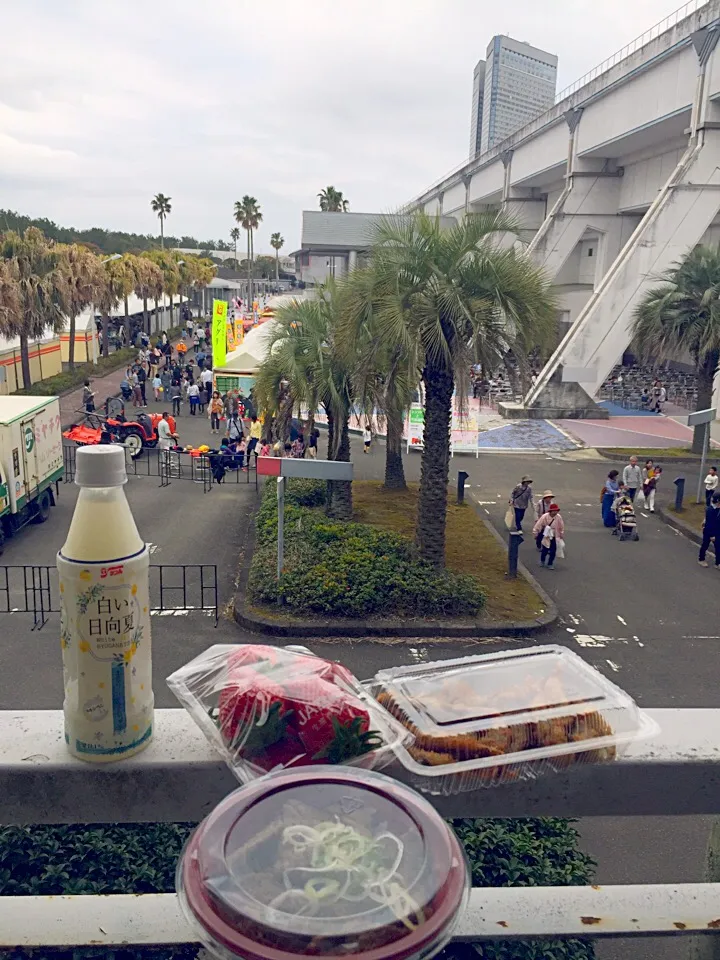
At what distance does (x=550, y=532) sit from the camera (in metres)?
13.7

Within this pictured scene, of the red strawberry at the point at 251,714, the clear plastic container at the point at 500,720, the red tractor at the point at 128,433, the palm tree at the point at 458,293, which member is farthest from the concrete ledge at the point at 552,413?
the red strawberry at the point at 251,714

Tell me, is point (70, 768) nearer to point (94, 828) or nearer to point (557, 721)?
point (557, 721)

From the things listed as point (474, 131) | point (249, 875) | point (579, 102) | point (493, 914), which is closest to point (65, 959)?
point (493, 914)

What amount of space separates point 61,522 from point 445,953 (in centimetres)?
1369

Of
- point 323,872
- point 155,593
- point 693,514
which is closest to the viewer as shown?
point 323,872

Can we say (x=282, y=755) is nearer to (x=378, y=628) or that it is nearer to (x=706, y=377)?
(x=378, y=628)

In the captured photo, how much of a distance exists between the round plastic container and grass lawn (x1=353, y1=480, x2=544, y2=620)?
32.0 ft

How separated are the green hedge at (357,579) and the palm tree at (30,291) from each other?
19.7m

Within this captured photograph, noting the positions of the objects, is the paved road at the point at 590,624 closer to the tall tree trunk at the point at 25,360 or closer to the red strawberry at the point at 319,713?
the red strawberry at the point at 319,713

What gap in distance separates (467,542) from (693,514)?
5.75 meters

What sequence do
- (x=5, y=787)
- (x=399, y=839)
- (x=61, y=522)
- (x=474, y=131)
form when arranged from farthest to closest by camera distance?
(x=474, y=131)
(x=61, y=522)
(x=5, y=787)
(x=399, y=839)

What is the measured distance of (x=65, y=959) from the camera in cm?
361

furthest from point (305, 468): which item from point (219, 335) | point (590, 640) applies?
point (219, 335)

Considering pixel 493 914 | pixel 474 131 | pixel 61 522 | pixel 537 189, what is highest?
pixel 474 131
